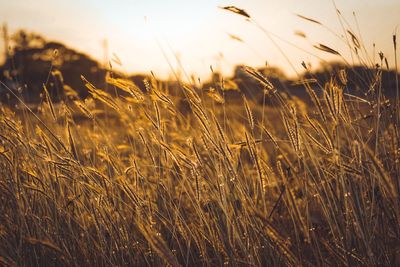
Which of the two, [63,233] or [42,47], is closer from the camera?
[63,233]

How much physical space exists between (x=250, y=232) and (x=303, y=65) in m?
0.60

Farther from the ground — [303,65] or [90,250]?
[303,65]

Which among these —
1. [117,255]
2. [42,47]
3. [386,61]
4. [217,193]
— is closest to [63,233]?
[117,255]

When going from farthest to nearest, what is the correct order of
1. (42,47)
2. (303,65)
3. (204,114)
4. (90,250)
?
(42,47)
(90,250)
(303,65)
(204,114)

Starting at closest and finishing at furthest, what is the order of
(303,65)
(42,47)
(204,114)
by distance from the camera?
(204,114), (303,65), (42,47)

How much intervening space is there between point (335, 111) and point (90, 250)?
101cm

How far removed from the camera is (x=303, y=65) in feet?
5.17

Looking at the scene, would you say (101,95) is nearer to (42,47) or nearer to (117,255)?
(117,255)

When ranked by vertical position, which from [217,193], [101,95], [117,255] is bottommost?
[117,255]

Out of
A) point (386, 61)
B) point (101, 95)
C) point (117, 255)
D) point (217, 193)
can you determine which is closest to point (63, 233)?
point (117, 255)

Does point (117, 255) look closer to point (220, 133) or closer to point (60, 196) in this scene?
point (60, 196)

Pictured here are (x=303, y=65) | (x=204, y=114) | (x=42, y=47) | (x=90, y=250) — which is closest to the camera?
(x=204, y=114)

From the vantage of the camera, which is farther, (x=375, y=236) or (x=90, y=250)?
(x=90, y=250)

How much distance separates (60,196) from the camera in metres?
1.76
